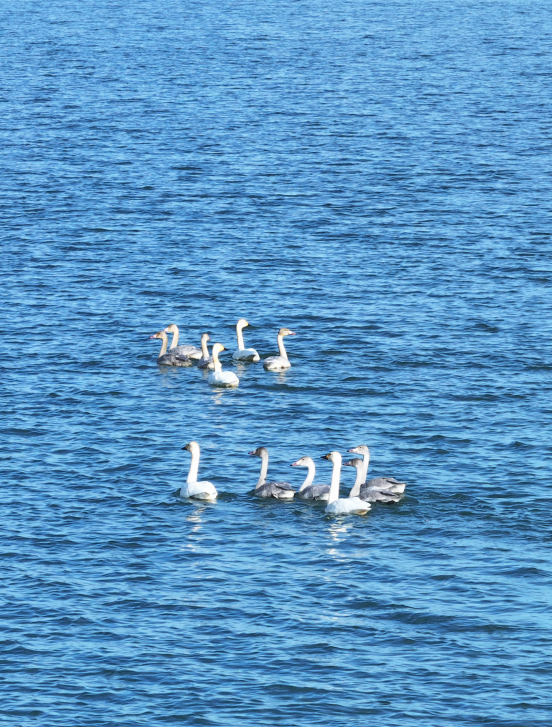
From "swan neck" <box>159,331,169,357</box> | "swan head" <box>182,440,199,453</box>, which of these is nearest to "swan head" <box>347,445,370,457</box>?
"swan head" <box>182,440,199,453</box>

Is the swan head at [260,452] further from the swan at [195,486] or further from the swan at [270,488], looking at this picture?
the swan at [195,486]

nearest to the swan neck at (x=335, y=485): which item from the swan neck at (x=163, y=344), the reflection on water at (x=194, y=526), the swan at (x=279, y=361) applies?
the reflection on water at (x=194, y=526)

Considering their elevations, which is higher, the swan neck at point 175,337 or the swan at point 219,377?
the swan neck at point 175,337

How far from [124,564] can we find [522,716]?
11.6 m

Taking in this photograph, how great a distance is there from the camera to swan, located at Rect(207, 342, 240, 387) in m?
53.2

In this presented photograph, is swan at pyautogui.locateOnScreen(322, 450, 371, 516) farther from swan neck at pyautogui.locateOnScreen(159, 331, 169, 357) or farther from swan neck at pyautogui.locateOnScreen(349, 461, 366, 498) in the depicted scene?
swan neck at pyautogui.locateOnScreen(159, 331, 169, 357)

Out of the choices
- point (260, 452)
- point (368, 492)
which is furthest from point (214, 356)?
point (368, 492)

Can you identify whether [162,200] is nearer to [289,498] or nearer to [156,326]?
[156,326]

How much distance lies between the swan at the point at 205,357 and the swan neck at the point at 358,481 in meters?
11.8

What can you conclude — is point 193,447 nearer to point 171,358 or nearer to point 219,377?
point 219,377

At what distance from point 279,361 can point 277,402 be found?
9.08 feet

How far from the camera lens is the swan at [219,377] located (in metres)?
53.2

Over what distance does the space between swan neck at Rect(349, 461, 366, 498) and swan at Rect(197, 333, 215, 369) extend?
465 inches

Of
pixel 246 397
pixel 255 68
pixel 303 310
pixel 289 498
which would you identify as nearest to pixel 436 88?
pixel 255 68
